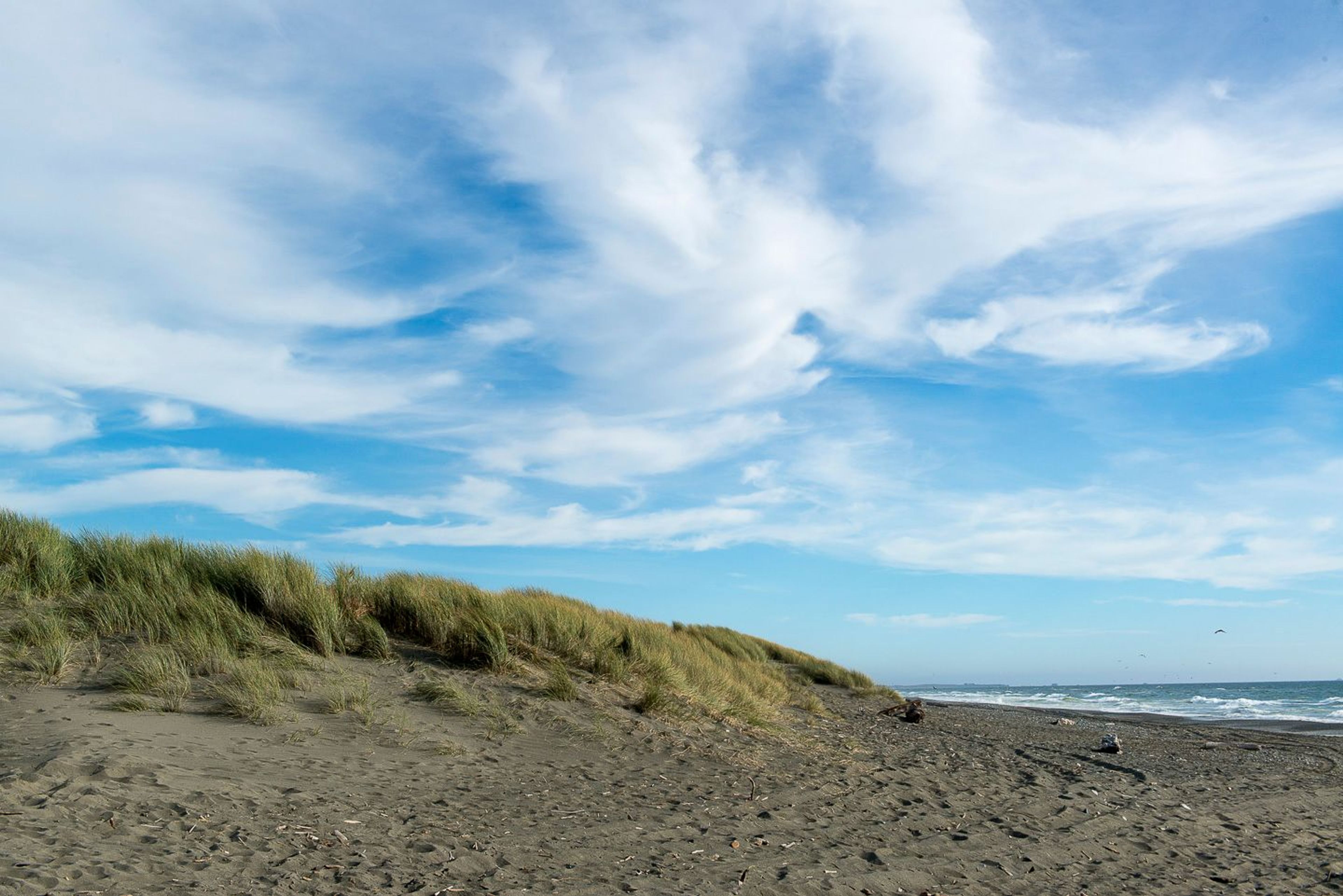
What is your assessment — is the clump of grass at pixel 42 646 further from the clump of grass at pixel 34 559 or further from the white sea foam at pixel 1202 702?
the white sea foam at pixel 1202 702

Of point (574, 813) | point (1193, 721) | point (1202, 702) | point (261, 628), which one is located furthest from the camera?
point (1202, 702)

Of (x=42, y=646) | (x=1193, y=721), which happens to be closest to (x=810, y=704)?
(x=42, y=646)

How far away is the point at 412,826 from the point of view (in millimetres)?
6316

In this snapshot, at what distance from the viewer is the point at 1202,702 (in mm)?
36969

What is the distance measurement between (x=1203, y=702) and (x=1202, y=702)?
3cm

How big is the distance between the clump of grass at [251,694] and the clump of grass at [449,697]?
1523 mm

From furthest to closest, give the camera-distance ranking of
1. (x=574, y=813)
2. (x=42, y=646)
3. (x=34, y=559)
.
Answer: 1. (x=34, y=559)
2. (x=42, y=646)
3. (x=574, y=813)

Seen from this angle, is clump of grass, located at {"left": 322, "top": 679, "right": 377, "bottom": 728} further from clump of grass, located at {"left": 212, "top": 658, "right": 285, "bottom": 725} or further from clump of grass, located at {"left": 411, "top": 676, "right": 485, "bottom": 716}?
clump of grass, located at {"left": 411, "top": 676, "right": 485, "bottom": 716}

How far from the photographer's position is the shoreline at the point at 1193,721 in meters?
21.2

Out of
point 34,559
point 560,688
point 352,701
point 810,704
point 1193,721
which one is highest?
point 34,559

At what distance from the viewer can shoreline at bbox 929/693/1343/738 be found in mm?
21156

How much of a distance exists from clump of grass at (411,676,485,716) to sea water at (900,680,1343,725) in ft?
77.9

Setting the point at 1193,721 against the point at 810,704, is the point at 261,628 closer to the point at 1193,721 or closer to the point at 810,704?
the point at 810,704

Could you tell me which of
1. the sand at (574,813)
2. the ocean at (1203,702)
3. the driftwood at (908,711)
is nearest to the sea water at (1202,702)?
the ocean at (1203,702)
